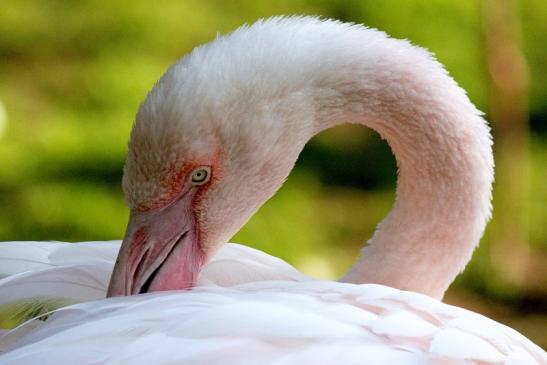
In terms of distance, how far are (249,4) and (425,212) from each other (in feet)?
11.5

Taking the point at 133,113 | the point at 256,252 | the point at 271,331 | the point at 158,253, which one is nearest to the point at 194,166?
the point at 158,253

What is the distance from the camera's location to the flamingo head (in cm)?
242

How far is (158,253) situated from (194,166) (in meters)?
0.26

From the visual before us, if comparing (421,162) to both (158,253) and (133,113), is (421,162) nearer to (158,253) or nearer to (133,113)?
(158,253)

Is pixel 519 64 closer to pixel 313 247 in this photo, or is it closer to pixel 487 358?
pixel 313 247

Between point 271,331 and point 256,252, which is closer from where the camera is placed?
point 271,331

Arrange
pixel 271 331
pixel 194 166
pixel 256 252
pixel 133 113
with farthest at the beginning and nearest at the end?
pixel 133 113
pixel 256 252
pixel 194 166
pixel 271 331

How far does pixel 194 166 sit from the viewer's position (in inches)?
97.8

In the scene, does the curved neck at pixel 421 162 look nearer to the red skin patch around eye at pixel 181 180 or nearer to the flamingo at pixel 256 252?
the flamingo at pixel 256 252

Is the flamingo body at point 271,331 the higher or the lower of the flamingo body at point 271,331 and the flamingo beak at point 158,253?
the lower

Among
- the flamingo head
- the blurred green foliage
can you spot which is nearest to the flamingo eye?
the flamingo head

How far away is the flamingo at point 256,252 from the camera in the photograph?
2.11 m

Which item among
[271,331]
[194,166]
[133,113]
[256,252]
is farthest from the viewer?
[133,113]

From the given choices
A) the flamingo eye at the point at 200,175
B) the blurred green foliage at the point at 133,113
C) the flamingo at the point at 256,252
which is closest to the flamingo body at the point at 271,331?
the flamingo at the point at 256,252
